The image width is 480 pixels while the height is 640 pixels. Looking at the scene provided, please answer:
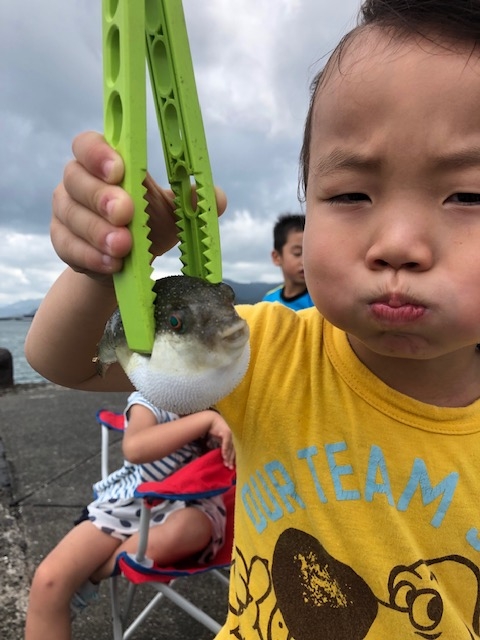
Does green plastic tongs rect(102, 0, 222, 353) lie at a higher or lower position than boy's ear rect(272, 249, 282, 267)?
lower

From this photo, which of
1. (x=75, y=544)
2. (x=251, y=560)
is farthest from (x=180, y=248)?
(x=75, y=544)

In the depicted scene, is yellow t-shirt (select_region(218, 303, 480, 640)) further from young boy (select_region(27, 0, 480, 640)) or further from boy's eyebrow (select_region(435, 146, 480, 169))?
boy's eyebrow (select_region(435, 146, 480, 169))

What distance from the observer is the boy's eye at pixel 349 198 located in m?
0.91

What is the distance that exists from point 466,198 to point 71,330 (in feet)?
2.32

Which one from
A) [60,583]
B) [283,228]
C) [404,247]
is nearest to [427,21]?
[404,247]

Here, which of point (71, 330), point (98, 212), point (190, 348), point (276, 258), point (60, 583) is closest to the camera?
point (190, 348)

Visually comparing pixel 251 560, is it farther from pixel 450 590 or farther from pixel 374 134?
pixel 374 134

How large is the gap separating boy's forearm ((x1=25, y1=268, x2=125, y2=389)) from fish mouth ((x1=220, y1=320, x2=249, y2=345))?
1.26ft

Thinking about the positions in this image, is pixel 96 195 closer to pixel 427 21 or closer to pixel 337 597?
pixel 427 21

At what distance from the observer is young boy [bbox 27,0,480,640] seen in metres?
0.85

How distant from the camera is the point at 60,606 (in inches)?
83.4

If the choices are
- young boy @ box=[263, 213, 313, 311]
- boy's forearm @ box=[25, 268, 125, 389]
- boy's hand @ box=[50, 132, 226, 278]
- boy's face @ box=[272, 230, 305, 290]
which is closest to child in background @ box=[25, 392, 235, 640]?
boy's forearm @ box=[25, 268, 125, 389]

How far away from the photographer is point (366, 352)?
45.8 inches

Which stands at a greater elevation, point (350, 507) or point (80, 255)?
point (80, 255)
